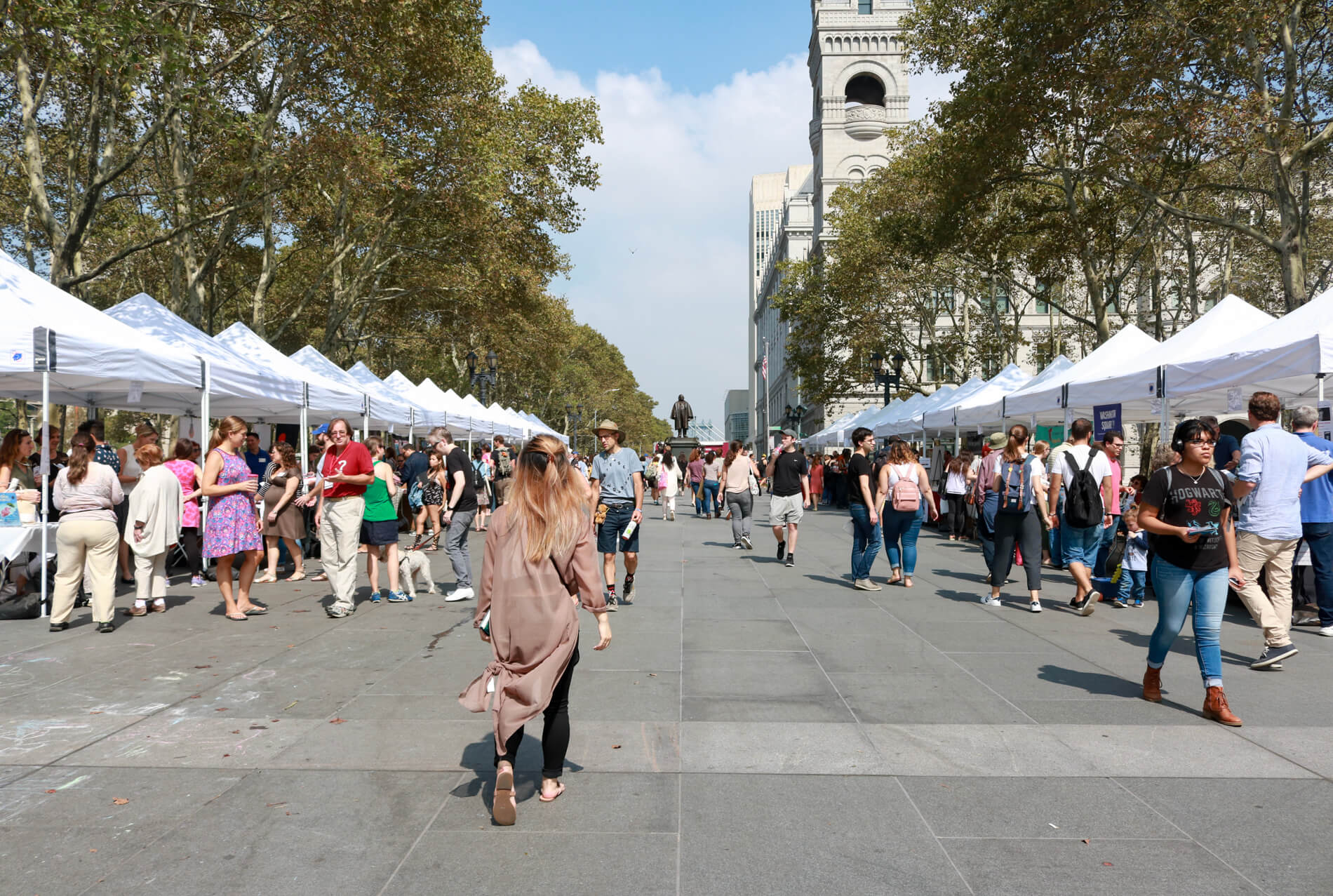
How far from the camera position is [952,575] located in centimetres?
1176

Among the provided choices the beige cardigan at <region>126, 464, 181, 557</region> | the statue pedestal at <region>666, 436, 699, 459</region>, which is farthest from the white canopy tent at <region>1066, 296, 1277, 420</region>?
the statue pedestal at <region>666, 436, 699, 459</region>

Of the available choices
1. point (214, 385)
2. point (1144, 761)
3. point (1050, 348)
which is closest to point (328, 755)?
point (1144, 761)

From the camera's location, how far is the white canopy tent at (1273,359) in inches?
345

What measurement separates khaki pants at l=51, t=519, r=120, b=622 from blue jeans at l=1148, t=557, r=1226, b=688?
7.77 m

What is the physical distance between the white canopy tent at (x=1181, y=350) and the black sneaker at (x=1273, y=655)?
5.56 meters

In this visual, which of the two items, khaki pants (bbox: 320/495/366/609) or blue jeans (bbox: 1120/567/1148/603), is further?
blue jeans (bbox: 1120/567/1148/603)

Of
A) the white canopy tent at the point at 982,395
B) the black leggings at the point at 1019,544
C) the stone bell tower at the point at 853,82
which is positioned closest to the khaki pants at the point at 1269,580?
the black leggings at the point at 1019,544

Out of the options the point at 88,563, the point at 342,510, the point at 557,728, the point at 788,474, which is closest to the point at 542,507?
the point at 557,728

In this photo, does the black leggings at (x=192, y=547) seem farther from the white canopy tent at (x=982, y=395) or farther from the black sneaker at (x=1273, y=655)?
the white canopy tent at (x=982, y=395)

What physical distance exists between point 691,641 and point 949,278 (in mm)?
30226

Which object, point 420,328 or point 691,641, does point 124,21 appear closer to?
point 691,641

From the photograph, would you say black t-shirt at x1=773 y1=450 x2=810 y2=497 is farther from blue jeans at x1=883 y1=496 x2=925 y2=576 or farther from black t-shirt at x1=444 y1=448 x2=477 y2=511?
black t-shirt at x1=444 y1=448 x2=477 y2=511

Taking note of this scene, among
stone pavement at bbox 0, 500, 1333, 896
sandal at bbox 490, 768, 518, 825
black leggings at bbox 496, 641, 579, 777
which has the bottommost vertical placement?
stone pavement at bbox 0, 500, 1333, 896

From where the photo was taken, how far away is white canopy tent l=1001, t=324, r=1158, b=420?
562 inches
